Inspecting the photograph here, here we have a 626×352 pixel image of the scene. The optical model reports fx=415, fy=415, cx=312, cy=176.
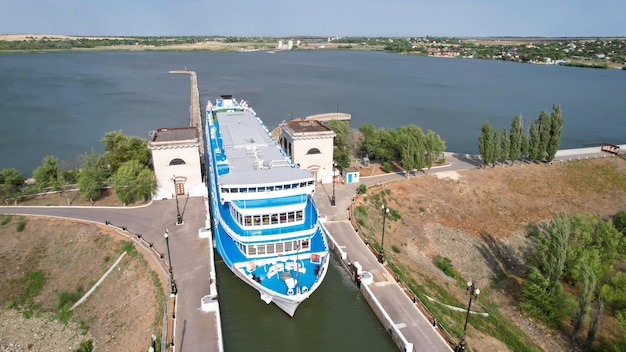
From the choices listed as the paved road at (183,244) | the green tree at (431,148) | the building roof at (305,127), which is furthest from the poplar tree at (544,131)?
the paved road at (183,244)

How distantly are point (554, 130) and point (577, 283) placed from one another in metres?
26.4

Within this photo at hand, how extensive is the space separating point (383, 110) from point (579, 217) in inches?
2608

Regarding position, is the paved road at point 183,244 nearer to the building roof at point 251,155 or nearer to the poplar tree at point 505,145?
the building roof at point 251,155

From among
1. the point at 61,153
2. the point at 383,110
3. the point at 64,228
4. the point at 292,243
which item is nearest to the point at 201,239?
the point at 292,243

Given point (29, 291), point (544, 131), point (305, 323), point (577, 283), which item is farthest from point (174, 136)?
point (544, 131)

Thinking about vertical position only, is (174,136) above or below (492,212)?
above

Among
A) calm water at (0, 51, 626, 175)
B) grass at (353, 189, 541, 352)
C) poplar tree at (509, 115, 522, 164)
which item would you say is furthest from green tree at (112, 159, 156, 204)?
poplar tree at (509, 115, 522, 164)

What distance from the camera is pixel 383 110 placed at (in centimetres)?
9875

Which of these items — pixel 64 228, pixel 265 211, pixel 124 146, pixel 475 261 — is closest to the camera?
pixel 265 211

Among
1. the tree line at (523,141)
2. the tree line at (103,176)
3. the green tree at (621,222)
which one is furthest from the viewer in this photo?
the tree line at (523,141)

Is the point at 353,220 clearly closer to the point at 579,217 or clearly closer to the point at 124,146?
the point at 579,217

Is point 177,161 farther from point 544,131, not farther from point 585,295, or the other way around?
point 544,131

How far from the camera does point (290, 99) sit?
358 ft

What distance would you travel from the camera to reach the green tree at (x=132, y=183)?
3738 cm
